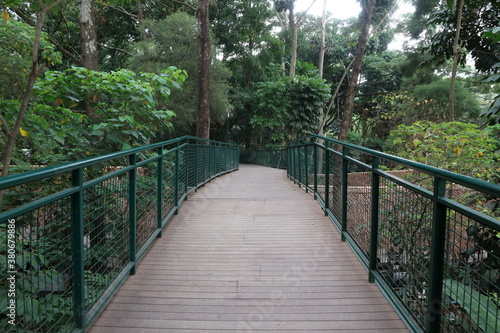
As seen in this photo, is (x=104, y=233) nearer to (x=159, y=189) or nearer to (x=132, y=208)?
(x=132, y=208)

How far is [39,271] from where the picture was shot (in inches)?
71.9

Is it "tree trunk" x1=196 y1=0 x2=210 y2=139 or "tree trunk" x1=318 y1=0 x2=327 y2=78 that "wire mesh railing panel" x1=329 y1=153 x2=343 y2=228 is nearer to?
"tree trunk" x1=196 y1=0 x2=210 y2=139

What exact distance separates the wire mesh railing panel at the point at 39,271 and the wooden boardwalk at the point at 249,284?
39cm

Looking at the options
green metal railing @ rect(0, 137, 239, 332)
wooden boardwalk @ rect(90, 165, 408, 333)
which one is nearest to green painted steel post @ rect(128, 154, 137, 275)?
green metal railing @ rect(0, 137, 239, 332)

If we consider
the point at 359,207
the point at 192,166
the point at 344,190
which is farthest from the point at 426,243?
the point at 192,166

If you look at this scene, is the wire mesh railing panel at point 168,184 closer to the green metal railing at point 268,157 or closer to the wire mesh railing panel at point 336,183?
the wire mesh railing panel at point 336,183

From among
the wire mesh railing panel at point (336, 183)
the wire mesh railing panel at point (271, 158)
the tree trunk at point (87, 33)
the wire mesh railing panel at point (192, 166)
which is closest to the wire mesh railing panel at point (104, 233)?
the wire mesh railing panel at point (336, 183)

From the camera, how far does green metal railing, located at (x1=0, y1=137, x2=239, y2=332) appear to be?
1692 mm

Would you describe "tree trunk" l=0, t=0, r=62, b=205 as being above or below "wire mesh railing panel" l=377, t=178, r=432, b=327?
above

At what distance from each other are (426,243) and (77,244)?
2.15 m

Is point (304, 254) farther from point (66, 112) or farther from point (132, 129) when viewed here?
point (66, 112)

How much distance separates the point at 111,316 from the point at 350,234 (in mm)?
2474

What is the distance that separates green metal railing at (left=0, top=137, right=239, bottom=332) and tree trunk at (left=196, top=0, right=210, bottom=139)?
645 centimetres

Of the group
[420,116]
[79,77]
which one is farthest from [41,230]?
[420,116]
